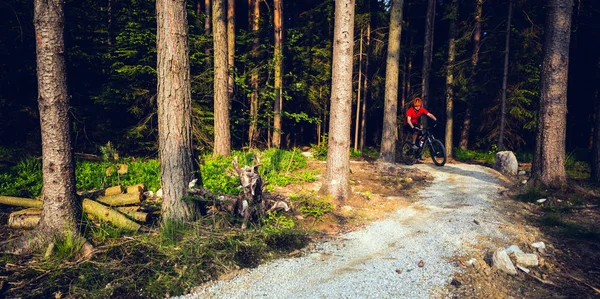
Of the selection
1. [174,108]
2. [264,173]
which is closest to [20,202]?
[174,108]

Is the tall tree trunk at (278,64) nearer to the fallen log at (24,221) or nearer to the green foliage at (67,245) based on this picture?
the fallen log at (24,221)

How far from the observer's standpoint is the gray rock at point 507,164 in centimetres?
1120

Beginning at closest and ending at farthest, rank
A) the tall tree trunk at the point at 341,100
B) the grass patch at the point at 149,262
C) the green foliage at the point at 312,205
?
the grass patch at the point at 149,262, the green foliage at the point at 312,205, the tall tree trunk at the point at 341,100

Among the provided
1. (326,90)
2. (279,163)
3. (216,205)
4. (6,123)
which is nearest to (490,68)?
(326,90)

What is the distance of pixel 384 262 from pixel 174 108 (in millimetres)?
3596

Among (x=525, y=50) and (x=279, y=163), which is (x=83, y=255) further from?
(x=525, y=50)

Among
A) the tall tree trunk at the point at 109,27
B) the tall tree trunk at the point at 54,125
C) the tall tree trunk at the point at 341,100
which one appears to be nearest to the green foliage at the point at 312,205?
the tall tree trunk at the point at 341,100

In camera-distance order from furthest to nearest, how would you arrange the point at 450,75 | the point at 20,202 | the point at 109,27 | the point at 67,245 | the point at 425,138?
the point at 450,75 → the point at 109,27 → the point at 425,138 → the point at 20,202 → the point at 67,245

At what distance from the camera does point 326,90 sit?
58.1 feet

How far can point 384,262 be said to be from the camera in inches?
175

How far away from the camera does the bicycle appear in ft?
39.4

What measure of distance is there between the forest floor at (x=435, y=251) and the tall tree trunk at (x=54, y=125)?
7.50ft

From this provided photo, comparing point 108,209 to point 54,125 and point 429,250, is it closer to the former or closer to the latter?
point 54,125

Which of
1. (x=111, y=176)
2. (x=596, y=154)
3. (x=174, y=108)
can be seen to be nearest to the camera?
(x=174, y=108)
